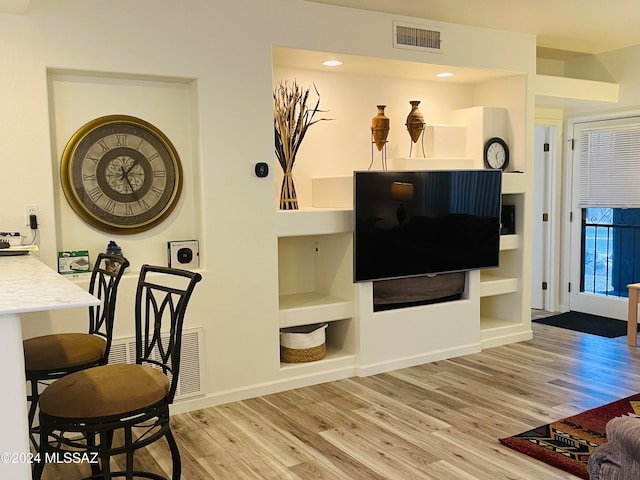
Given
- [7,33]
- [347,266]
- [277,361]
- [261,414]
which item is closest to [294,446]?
[261,414]

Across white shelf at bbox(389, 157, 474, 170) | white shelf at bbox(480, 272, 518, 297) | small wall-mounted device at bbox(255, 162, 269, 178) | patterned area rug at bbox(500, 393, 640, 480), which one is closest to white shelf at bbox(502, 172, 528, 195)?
white shelf at bbox(389, 157, 474, 170)

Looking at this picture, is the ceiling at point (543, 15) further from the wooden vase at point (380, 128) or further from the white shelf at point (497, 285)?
the white shelf at point (497, 285)

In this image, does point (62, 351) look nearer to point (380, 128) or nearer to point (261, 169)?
point (261, 169)

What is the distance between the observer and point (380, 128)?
471cm

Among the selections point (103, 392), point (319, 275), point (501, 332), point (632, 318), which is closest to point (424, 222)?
point (319, 275)

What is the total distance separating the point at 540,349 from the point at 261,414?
8.61 ft

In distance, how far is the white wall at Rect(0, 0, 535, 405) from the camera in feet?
10.8

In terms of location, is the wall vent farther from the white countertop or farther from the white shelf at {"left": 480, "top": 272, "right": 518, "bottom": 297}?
the white shelf at {"left": 480, "top": 272, "right": 518, "bottom": 297}

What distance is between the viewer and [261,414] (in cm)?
373

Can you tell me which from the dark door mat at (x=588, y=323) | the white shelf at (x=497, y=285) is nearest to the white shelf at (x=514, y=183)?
the white shelf at (x=497, y=285)

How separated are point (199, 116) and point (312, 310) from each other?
60.3 inches

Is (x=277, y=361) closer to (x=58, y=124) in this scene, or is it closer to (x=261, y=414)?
(x=261, y=414)

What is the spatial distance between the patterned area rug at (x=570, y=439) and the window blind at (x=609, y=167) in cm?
290

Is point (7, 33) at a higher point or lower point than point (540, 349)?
higher
